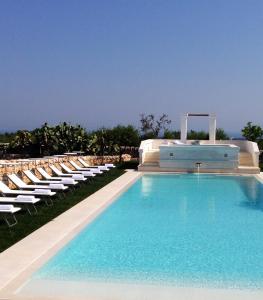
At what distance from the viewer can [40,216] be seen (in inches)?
365

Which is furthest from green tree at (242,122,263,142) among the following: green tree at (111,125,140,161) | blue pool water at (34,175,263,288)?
blue pool water at (34,175,263,288)

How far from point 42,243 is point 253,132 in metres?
21.1

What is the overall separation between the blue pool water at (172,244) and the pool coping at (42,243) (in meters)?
0.14

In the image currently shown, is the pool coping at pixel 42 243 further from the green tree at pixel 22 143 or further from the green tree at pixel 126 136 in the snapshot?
the green tree at pixel 126 136

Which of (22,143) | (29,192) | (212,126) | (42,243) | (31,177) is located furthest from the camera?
(212,126)

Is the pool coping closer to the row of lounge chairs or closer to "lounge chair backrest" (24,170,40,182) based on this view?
the row of lounge chairs

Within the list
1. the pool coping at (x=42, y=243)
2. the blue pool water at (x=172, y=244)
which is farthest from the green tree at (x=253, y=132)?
the pool coping at (x=42, y=243)

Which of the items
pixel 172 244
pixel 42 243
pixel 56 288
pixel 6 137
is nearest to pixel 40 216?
pixel 42 243

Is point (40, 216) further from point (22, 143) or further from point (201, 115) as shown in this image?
point (201, 115)

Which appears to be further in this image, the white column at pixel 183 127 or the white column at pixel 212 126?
the white column at pixel 183 127

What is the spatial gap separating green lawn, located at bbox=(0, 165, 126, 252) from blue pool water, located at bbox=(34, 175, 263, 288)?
84 centimetres

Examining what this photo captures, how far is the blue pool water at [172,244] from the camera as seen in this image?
6125 mm

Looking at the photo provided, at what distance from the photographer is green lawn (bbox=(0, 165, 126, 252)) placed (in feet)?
24.7

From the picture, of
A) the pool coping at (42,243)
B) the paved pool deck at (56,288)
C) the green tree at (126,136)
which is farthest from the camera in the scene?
the green tree at (126,136)
